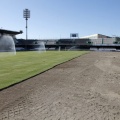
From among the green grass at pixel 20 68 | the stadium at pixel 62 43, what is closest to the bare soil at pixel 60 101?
the green grass at pixel 20 68

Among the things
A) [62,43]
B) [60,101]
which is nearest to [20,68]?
[60,101]

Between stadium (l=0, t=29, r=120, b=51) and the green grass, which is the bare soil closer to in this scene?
the green grass

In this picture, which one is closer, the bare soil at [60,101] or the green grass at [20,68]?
the bare soil at [60,101]

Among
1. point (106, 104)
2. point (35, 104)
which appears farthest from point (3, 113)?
point (106, 104)

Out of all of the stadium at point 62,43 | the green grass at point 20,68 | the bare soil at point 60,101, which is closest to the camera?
the bare soil at point 60,101

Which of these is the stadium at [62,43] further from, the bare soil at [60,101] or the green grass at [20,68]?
the bare soil at [60,101]

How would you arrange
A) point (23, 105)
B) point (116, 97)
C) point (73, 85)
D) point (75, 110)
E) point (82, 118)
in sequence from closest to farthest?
point (82, 118) → point (75, 110) → point (23, 105) → point (116, 97) → point (73, 85)

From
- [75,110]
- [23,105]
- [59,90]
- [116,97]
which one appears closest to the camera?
[75,110]

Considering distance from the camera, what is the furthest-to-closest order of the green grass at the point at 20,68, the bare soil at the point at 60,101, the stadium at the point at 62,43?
the stadium at the point at 62,43
the green grass at the point at 20,68
the bare soil at the point at 60,101

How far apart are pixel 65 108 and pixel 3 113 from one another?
2.29 meters

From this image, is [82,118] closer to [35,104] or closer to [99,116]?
[99,116]

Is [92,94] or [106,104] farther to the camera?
[92,94]

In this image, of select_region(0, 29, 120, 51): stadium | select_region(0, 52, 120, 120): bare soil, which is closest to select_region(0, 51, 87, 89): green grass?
select_region(0, 52, 120, 120): bare soil

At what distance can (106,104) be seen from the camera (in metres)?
9.44
